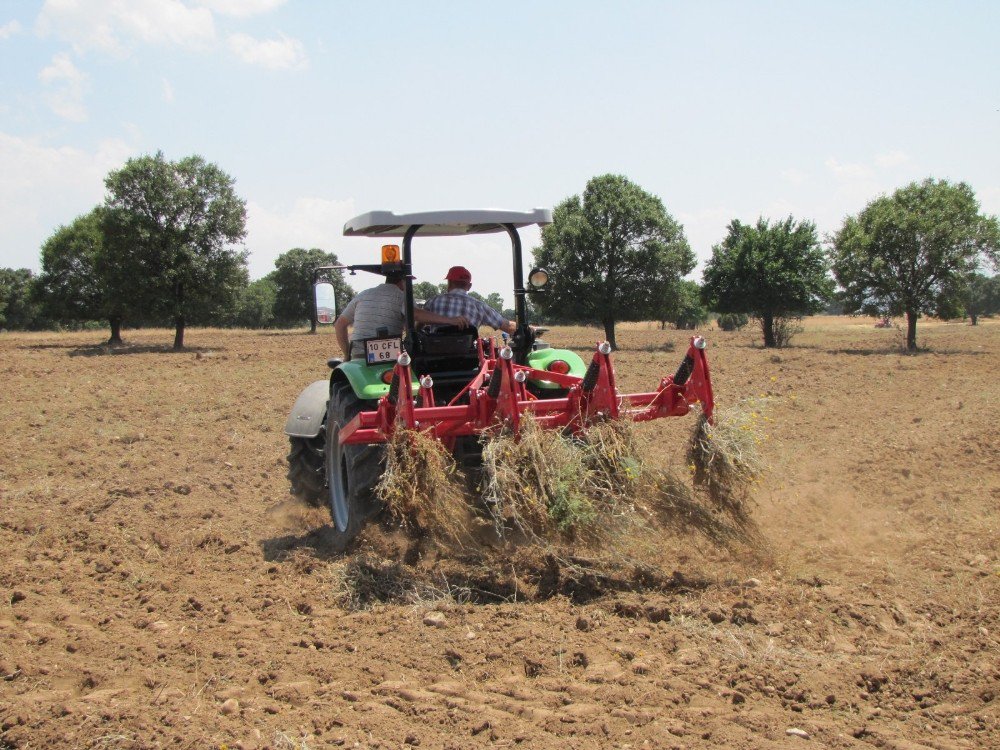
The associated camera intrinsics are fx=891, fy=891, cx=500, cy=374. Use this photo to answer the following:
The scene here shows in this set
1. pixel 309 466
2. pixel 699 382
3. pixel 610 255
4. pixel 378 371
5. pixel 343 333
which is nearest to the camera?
pixel 699 382

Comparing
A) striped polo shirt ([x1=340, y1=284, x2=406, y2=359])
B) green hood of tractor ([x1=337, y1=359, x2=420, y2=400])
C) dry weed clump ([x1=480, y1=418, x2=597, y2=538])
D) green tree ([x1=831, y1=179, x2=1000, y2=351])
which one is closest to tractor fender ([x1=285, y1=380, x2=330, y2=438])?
green hood of tractor ([x1=337, y1=359, x2=420, y2=400])

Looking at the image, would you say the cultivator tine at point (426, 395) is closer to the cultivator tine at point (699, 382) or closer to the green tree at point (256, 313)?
the cultivator tine at point (699, 382)

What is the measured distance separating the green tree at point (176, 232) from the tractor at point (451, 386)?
26.2 metres

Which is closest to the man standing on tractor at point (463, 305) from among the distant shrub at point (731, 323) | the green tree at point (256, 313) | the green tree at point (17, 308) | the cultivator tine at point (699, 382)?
the cultivator tine at point (699, 382)

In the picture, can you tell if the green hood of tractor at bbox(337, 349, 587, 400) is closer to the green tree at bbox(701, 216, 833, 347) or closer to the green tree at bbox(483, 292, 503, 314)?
the green tree at bbox(483, 292, 503, 314)

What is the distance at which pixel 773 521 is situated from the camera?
20.9 ft

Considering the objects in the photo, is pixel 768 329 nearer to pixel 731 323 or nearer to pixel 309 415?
pixel 731 323

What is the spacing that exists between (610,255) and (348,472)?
2536 centimetres

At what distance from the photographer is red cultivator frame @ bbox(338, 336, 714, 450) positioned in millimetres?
4965

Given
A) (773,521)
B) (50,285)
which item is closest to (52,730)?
(773,521)

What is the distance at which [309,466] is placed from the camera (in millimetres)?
7051

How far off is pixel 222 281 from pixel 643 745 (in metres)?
30.5

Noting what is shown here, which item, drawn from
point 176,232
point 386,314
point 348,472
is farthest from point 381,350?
point 176,232

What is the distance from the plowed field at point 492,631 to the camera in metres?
3.38
